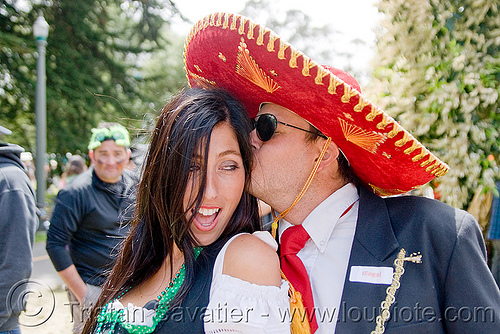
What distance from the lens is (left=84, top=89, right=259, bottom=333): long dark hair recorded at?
1766mm

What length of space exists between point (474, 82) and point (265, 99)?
1.68 metres

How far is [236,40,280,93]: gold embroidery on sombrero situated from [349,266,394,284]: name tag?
0.86 metres

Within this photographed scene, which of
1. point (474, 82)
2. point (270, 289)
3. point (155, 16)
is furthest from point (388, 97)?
point (155, 16)

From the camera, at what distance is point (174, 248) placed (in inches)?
77.4

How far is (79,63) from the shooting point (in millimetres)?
12438

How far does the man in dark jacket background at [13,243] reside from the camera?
103 inches

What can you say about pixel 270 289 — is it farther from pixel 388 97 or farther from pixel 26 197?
pixel 388 97

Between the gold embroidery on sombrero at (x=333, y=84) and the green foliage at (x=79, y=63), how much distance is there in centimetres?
1019

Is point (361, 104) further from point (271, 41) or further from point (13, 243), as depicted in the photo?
point (13, 243)

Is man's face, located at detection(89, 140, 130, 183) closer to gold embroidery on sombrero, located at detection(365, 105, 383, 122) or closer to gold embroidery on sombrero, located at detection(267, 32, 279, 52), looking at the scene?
gold embroidery on sombrero, located at detection(267, 32, 279, 52)

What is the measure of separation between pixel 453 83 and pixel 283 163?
1.66 m

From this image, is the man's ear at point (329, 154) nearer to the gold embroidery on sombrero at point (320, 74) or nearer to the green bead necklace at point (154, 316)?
the gold embroidery on sombrero at point (320, 74)

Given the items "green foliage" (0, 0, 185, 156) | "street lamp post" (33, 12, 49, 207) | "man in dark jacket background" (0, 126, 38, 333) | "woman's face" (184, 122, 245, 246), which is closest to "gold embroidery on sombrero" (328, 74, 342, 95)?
"woman's face" (184, 122, 245, 246)

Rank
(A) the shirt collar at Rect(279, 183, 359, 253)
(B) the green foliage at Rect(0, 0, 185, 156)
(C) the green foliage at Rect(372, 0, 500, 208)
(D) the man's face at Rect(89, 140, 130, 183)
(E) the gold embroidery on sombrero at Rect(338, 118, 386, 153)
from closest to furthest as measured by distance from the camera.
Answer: (E) the gold embroidery on sombrero at Rect(338, 118, 386, 153), (A) the shirt collar at Rect(279, 183, 359, 253), (C) the green foliage at Rect(372, 0, 500, 208), (D) the man's face at Rect(89, 140, 130, 183), (B) the green foliage at Rect(0, 0, 185, 156)
